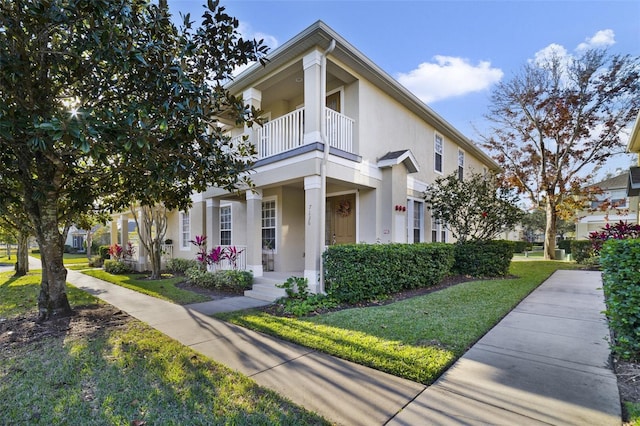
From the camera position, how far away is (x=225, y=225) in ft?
43.8

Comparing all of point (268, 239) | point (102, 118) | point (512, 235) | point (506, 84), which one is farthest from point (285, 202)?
point (512, 235)

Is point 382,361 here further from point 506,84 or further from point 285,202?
point 506,84

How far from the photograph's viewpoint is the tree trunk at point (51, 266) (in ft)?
20.0

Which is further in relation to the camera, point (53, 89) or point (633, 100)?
point (633, 100)

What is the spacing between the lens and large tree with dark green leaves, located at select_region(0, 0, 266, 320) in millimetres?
3945

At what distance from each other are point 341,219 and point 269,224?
8.35ft

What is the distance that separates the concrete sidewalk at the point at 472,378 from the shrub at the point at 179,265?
326 inches

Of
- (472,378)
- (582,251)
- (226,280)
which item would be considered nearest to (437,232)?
(582,251)

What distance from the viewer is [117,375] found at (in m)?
3.87

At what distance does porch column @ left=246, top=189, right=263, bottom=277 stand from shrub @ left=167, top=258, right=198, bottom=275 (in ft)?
16.4

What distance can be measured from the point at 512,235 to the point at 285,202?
49682mm

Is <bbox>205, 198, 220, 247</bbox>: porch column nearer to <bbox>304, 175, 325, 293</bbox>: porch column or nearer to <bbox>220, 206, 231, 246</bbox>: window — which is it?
Result: <bbox>220, 206, 231, 246</bbox>: window

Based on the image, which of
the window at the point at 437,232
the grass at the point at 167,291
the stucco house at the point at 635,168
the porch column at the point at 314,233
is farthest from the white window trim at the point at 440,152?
the grass at the point at 167,291

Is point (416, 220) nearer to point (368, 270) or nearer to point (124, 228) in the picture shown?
point (368, 270)
